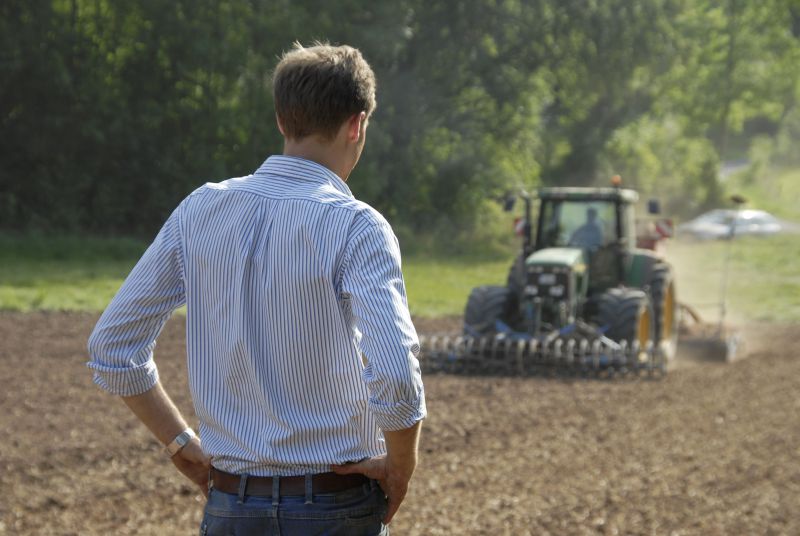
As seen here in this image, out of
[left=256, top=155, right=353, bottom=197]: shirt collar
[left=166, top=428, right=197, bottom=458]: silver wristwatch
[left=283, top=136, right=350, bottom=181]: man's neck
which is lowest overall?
[left=166, top=428, right=197, bottom=458]: silver wristwatch

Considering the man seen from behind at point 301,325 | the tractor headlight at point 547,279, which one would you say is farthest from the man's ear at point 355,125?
the tractor headlight at point 547,279

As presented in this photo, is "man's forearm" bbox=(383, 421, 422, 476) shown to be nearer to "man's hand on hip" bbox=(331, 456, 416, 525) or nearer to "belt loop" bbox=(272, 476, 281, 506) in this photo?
"man's hand on hip" bbox=(331, 456, 416, 525)

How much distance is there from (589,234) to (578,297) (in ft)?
3.26

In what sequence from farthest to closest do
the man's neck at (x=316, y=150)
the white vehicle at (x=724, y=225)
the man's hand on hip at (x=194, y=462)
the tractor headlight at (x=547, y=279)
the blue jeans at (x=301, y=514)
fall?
the white vehicle at (x=724, y=225)
the tractor headlight at (x=547, y=279)
the man's hand on hip at (x=194, y=462)
the man's neck at (x=316, y=150)
the blue jeans at (x=301, y=514)

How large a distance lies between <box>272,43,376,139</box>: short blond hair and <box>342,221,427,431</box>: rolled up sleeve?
0.27 m

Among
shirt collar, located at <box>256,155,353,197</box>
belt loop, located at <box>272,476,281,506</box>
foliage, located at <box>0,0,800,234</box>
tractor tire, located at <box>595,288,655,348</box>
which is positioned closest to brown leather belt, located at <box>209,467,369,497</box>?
belt loop, located at <box>272,476,281,506</box>

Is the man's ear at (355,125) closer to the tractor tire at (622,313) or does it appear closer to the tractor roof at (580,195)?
the tractor tire at (622,313)

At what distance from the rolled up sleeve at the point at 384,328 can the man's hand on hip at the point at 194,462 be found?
0.56 m

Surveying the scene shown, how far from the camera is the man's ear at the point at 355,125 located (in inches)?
103

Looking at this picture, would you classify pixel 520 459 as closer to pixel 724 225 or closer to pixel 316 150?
pixel 316 150

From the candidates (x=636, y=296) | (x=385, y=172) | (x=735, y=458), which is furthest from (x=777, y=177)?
(x=735, y=458)

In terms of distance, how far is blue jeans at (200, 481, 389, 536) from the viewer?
255 cm

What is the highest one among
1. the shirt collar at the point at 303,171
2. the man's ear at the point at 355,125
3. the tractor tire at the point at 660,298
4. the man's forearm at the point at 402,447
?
the man's ear at the point at 355,125

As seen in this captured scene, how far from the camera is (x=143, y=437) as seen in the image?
8.45 metres
